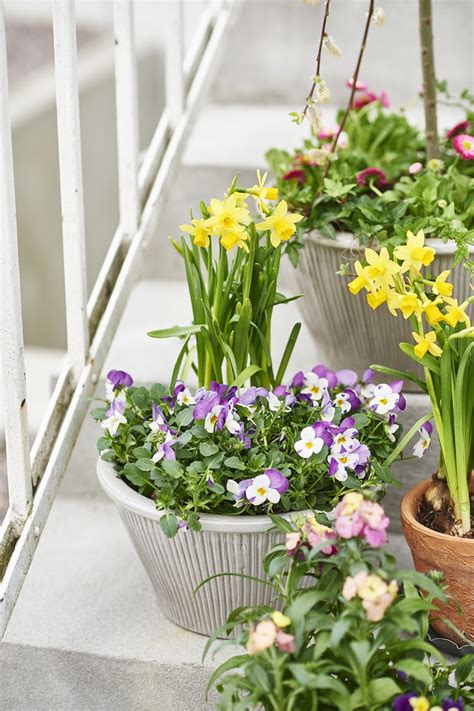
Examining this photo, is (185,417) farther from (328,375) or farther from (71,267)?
(71,267)

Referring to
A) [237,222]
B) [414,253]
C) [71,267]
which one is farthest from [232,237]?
[71,267]

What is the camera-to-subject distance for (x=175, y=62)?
2102 mm

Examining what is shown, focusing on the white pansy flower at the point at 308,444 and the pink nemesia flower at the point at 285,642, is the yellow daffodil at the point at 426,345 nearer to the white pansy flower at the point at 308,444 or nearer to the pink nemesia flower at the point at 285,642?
the white pansy flower at the point at 308,444

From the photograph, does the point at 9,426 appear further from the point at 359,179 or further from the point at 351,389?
the point at 359,179

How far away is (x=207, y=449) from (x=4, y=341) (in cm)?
33

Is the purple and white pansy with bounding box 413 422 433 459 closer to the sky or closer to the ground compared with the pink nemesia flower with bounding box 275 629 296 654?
closer to the sky

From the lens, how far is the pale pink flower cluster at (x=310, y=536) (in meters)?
1.19

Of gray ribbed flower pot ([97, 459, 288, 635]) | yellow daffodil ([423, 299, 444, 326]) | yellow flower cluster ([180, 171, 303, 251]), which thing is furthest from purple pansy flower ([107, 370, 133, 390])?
→ yellow daffodil ([423, 299, 444, 326])

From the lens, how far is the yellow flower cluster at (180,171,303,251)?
4.56ft

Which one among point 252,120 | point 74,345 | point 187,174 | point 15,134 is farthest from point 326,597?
point 15,134

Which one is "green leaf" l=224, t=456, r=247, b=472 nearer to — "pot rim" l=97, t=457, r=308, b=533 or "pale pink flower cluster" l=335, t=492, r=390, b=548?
"pot rim" l=97, t=457, r=308, b=533

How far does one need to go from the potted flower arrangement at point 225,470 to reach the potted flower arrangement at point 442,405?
8 centimetres

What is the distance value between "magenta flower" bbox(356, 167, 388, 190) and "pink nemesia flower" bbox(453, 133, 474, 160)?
13cm

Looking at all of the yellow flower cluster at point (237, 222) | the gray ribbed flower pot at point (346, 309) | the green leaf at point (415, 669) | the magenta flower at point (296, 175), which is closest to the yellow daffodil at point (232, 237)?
the yellow flower cluster at point (237, 222)
